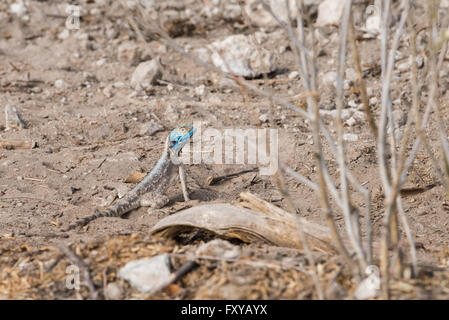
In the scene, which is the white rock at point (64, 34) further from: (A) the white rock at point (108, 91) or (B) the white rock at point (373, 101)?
(B) the white rock at point (373, 101)

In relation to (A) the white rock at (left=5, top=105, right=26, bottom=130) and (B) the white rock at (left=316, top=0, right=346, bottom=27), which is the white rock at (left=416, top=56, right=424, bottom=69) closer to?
(B) the white rock at (left=316, top=0, right=346, bottom=27)

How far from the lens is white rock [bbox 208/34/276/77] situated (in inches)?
309

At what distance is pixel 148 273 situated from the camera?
332 centimetres

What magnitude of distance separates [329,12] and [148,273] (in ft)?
20.6

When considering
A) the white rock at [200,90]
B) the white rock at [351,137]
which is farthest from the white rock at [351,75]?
the white rock at [200,90]

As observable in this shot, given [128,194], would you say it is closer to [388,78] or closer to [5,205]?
[5,205]

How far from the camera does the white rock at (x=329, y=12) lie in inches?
342

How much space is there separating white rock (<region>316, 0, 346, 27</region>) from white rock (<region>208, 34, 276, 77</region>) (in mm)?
1185

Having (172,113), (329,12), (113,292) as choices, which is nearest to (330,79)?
(329,12)

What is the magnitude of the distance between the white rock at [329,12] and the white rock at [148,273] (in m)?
6.06

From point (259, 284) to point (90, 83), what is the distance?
18.0 feet

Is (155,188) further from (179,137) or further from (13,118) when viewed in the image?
(13,118)

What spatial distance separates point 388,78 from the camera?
2748 millimetres

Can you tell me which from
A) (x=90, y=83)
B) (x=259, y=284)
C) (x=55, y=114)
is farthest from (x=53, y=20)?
(x=259, y=284)
